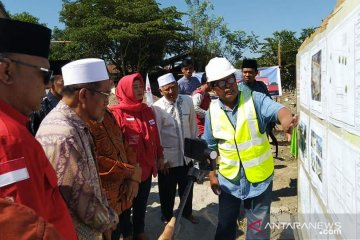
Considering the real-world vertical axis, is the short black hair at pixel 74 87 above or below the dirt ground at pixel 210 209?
above

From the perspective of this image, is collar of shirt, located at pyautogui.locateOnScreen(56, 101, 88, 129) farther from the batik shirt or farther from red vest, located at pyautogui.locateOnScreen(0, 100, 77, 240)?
red vest, located at pyautogui.locateOnScreen(0, 100, 77, 240)

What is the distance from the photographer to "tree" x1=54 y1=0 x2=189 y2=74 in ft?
98.8

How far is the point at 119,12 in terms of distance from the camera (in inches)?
1235

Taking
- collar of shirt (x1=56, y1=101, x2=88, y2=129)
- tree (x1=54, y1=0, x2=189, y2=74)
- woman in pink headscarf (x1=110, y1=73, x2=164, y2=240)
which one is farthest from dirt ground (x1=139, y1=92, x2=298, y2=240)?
tree (x1=54, y1=0, x2=189, y2=74)

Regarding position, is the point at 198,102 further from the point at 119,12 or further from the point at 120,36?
the point at 119,12

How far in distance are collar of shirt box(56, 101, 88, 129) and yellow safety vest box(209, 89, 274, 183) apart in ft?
4.22

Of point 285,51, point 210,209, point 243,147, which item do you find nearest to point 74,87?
point 243,147

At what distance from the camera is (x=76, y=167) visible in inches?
75.2

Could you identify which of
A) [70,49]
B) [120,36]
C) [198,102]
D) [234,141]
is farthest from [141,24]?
[234,141]

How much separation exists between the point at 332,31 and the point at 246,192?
154 cm

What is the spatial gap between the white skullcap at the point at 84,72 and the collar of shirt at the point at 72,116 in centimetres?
17

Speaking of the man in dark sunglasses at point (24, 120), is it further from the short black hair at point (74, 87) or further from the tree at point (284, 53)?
the tree at point (284, 53)

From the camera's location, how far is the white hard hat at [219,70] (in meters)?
2.90

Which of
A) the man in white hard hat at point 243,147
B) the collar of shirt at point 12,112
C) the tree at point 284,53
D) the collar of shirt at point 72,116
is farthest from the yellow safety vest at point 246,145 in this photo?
Answer: the tree at point 284,53
